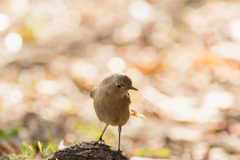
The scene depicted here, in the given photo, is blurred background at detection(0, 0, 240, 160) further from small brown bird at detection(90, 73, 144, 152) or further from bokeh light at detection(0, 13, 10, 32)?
small brown bird at detection(90, 73, 144, 152)

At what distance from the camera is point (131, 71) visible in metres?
8.25

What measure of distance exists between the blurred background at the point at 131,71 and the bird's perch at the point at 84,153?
0.92 meters

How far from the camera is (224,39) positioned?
9.55 m

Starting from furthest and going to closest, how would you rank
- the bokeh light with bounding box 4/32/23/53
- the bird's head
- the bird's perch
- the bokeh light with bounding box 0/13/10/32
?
the bokeh light with bounding box 0/13/10/32 → the bokeh light with bounding box 4/32/23/53 → the bird's head → the bird's perch

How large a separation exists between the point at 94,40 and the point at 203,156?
4770 mm

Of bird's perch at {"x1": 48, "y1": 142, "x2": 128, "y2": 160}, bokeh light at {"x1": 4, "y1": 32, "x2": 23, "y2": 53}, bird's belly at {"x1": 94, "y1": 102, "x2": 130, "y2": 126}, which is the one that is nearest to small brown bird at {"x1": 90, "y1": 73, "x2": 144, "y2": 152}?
bird's belly at {"x1": 94, "y1": 102, "x2": 130, "y2": 126}

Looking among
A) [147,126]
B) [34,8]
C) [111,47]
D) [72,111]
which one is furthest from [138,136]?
[34,8]

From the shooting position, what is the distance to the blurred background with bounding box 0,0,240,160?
6363 millimetres

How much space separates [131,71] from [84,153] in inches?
184

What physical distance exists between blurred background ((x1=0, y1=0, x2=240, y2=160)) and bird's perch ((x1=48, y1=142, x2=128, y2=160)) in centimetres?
92

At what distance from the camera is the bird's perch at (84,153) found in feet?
12.3

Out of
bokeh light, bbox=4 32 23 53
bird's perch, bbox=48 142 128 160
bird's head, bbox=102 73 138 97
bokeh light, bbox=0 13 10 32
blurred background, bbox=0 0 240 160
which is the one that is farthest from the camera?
bokeh light, bbox=0 13 10 32

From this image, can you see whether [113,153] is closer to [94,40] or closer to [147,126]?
[147,126]

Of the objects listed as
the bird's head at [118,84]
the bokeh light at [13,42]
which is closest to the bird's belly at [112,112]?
the bird's head at [118,84]
